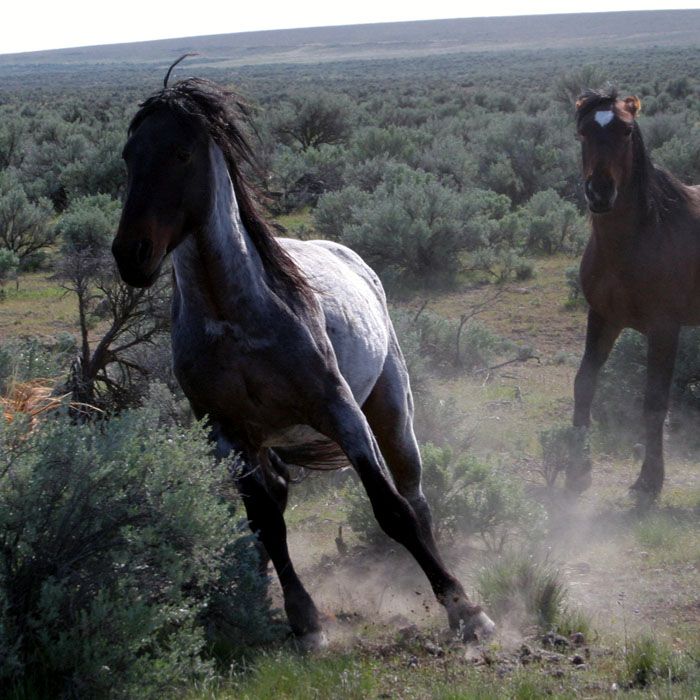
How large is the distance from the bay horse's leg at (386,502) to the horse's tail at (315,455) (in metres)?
0.85

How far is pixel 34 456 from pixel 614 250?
443cm

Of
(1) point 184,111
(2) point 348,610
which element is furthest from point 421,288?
(1) point 184,111

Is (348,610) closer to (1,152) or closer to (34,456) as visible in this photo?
(34,456)

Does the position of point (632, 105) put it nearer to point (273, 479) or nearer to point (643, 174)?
point (643, 174)

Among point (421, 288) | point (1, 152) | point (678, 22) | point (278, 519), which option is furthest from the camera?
point (678, 22)

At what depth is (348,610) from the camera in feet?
14.0

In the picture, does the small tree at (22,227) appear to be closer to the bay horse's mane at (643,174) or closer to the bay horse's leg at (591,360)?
the bay horse's leg at (591,360)

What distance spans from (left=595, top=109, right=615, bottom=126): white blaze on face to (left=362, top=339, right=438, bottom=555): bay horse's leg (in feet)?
8.44

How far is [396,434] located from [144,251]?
6.42 ft

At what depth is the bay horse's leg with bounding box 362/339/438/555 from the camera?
448 centimetres

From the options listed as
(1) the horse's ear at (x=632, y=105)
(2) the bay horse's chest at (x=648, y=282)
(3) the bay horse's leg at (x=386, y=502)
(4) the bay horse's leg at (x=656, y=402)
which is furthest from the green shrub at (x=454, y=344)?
(3) the bay horse's leg at (x=386, y=502)

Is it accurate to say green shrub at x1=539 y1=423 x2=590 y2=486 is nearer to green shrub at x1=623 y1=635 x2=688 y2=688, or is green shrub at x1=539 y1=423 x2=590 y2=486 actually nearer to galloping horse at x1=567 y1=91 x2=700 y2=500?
galloping horse at x1=567 y1=91 x2=700 y2=500

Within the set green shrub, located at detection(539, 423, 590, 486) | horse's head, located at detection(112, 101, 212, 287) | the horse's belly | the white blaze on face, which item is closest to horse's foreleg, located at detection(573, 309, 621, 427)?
green shrub, located at detection(539, 423, 590, 486)

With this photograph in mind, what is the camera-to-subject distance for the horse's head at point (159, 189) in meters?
3.00
